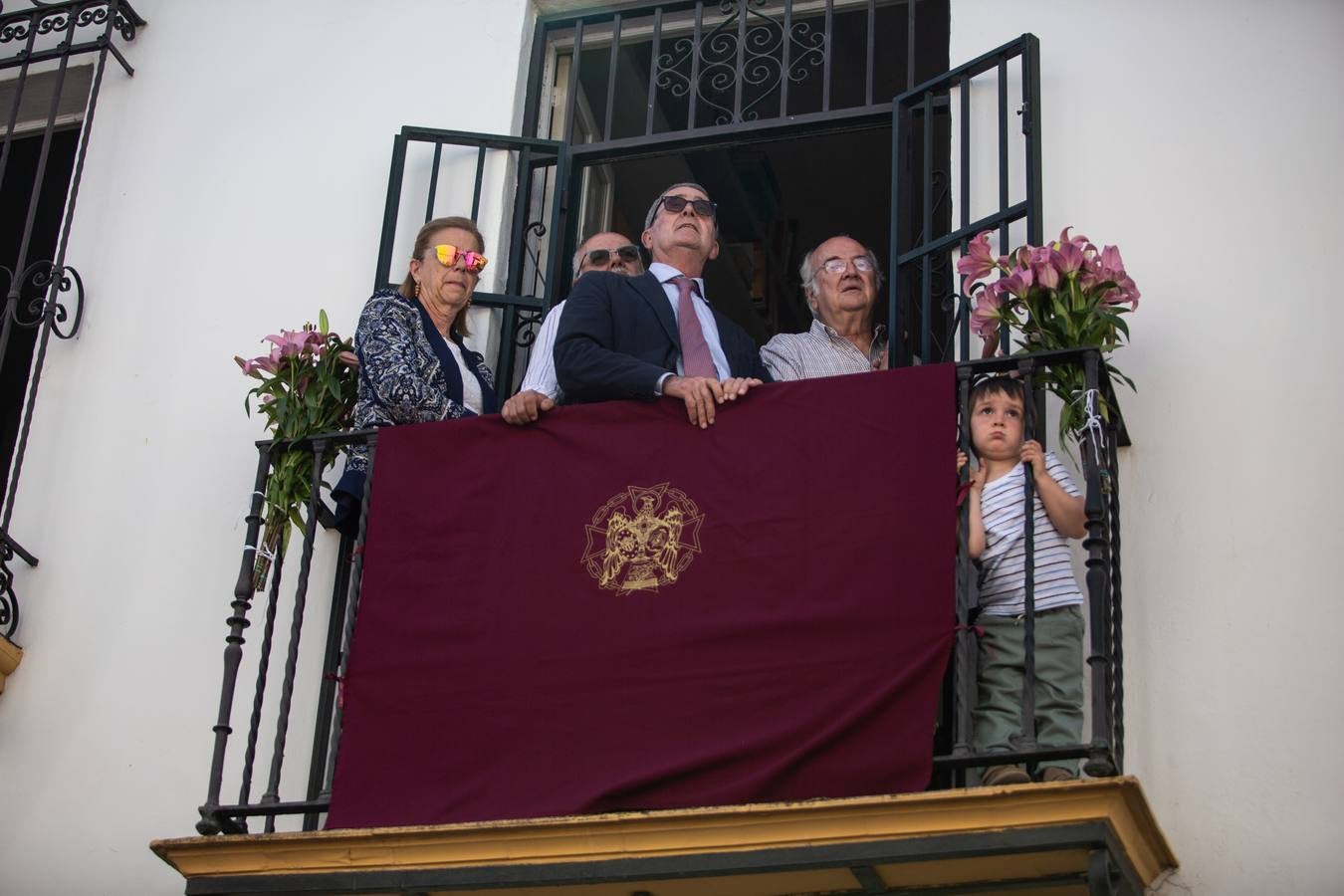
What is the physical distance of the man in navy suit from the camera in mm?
5898

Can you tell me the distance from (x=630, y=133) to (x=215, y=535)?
312 centimetres

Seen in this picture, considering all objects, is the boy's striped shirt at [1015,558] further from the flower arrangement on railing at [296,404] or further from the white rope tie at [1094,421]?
the flower arrangement on railing at [296,404]

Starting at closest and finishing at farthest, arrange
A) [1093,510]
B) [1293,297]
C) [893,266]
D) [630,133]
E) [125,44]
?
1. [1093,510]
2. [1293,297]
3. [893,266]
4. [125,44]
5. [630,133]

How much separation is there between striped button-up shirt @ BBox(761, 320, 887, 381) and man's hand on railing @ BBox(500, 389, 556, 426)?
0.94 m

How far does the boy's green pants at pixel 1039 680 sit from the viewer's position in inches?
Result: 212

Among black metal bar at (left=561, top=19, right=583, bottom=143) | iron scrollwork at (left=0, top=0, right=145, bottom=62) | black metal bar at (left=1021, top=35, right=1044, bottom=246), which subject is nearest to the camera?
black metal bar at (left=1021, top=35, right=1044, bottom=246)

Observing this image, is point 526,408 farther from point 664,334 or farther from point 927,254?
point 927,254

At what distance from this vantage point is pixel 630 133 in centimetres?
913

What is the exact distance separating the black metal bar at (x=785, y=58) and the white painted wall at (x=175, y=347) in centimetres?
97

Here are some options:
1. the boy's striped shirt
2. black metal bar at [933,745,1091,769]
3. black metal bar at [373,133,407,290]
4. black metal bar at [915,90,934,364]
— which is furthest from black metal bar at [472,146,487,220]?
black metal bar at [933,745,1091,769]

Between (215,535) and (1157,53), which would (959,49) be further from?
(215,535)

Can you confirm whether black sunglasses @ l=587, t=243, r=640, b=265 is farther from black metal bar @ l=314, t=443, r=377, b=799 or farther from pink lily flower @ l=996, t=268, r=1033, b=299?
pink lily flower @ l=996, t=268, r=1033, b=299

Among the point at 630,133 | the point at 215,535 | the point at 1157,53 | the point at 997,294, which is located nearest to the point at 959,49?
the point at 1157,53

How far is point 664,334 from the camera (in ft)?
20.5
